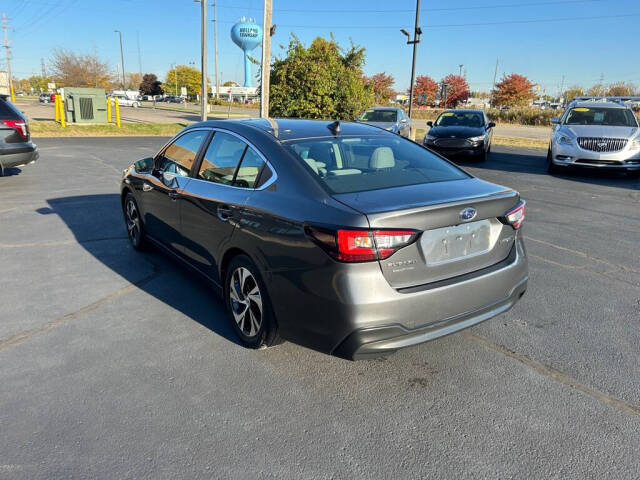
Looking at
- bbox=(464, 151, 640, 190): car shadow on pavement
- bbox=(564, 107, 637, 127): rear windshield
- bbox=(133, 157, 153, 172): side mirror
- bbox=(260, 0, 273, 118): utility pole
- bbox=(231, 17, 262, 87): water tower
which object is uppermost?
bbox=(231, 17, 262, 87): water tower

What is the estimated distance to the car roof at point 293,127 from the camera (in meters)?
3.70

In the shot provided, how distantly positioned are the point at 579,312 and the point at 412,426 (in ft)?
7.45

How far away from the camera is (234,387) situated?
10.1 feet

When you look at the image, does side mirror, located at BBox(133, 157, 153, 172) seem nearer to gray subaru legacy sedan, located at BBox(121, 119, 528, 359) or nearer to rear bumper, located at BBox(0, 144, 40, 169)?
gray subaru legacy sedan, located at BBox(121, 119, 528, 359)

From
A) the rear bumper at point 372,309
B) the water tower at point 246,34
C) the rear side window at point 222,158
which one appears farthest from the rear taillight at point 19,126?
the water tower at point 246,34

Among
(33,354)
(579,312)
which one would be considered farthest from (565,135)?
(33,354)

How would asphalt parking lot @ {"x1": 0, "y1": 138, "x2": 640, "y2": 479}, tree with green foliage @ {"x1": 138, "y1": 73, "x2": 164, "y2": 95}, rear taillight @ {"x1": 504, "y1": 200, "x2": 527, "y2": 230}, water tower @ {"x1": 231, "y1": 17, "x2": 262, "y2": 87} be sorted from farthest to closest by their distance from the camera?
tree with green foliage @ {"x1": 138, "y1": 73, "x2": 164, "y2": 95}
water tower @ {"x1": 231, "y1": 17, "x2": 262, "y2": 87}
rear taillight @ {"x1": 504, "y1": 200, "x2": 527, "y2": 230}
asphalt parking lot @ {"x1": 0, "y1": 138, "x2": 640, "y2": 479}

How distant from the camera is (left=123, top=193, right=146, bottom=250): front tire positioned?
545cm

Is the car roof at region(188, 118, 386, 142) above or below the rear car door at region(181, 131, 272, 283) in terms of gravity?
above

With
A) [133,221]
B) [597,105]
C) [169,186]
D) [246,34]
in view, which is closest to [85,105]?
[133,221]

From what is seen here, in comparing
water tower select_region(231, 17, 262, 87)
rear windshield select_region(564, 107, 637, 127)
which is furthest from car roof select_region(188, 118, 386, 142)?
water tower select_region(231, 17, 262, 87)

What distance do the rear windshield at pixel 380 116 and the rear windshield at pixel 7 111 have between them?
1046cm

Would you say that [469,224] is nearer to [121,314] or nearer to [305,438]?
[305,438]

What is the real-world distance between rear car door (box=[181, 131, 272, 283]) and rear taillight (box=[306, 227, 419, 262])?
0.93m
